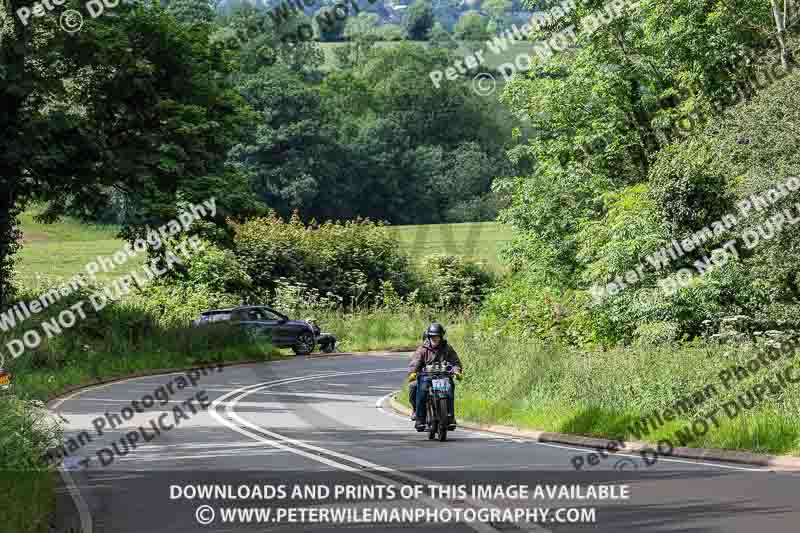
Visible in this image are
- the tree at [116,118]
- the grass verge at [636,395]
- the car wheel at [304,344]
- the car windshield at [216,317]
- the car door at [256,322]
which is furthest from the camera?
the car wheel at [304,344]

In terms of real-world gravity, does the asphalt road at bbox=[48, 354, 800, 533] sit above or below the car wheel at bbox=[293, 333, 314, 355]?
below

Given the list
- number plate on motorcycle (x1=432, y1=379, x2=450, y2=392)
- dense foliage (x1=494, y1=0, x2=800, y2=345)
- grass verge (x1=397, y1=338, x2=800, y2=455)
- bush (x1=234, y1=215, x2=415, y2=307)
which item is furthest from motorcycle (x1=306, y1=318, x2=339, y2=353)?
number plate on motorcycle (x1=432, y1=379, x2=450, y2=392)

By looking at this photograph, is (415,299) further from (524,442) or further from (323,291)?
(524,442)

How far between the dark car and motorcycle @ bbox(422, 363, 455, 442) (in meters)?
27.8

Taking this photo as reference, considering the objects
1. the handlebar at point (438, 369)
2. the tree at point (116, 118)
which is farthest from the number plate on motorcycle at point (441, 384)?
the tree at point (116, 118)

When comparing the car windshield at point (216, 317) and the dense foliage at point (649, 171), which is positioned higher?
the dense foliage at point (649, 171)

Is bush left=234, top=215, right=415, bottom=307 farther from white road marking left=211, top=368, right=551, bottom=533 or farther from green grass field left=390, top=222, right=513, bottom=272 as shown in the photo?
white road marking left=211, top=368, right=551, bottom=533

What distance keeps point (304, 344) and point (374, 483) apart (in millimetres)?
37276

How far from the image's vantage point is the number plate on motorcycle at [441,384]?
2095 cm

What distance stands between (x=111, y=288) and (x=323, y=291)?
42.9 ft

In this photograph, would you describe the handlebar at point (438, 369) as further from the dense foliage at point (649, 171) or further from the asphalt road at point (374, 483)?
the dense foliage at point (649, 171)

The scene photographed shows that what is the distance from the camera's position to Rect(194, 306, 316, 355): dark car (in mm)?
49062

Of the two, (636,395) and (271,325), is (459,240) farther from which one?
(636,395)

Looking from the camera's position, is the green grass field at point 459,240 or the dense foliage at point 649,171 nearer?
the dense foliage at point 649,171
